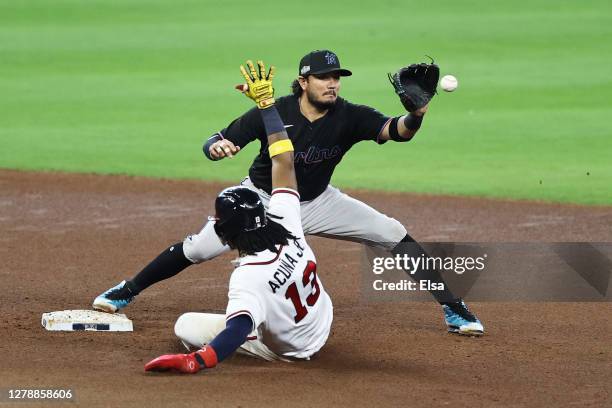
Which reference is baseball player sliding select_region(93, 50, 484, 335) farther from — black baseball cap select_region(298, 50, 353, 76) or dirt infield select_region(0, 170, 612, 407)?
dirt infield select_region(0, 170, 612, 407)

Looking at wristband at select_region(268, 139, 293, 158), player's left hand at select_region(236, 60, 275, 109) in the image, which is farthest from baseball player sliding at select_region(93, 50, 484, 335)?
wristband at select_region(268, 139, 293, 158)

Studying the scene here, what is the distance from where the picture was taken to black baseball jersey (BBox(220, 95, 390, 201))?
6.64 metres

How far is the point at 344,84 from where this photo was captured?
57.6 ft


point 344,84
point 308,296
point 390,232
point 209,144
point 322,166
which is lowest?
point 308,296

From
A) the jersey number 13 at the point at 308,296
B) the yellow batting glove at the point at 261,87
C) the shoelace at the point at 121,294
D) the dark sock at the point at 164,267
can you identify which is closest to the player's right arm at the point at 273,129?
the yellow batting glove at the point at 261,87

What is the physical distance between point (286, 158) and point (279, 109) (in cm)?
107

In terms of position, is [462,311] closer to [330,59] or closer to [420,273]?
[420,273]

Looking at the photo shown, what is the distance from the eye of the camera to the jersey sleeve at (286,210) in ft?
18.2

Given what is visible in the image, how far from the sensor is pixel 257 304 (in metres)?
5.21

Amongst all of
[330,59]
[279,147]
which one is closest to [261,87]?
[279,147]

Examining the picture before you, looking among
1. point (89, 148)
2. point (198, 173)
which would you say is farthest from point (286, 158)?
point (89, 148)

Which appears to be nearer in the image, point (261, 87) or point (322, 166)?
point (261, 87)

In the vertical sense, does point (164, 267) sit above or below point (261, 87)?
below

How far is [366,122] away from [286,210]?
1.33m
